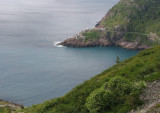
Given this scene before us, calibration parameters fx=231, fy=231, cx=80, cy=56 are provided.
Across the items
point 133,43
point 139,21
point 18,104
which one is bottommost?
point 18,104

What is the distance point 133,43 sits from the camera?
173 m

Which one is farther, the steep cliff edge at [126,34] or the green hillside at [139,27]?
the green hillside at [139,27]

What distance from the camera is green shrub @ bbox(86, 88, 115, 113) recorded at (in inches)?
1011

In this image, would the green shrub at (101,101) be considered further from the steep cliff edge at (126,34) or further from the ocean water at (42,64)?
the steep cliff edge at (126,34)

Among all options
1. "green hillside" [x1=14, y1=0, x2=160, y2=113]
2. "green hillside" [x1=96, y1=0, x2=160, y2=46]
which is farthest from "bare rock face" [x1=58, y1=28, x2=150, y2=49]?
"green hillside" [x1=14, y1=0, x2=160, y2=113]

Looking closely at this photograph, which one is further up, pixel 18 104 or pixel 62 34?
pixel 62 34

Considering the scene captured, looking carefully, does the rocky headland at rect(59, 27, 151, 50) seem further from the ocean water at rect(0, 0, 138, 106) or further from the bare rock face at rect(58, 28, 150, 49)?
the ocean water at rect(0, 0, 138, 106)

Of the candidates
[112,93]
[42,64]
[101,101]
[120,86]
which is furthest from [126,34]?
[101,101]

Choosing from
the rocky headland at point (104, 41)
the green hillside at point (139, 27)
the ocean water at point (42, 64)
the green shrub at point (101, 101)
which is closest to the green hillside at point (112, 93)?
the green shrub at point (101, 101)

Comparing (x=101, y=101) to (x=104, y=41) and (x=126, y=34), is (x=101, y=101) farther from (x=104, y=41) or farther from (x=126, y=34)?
(x=126, y=34)

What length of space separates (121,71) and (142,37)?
486ft

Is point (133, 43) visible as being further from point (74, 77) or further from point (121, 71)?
point (121, 71)

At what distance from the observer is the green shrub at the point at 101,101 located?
25688 millimetres

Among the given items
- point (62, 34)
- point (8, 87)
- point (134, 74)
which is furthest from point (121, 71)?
point (62, 34)
